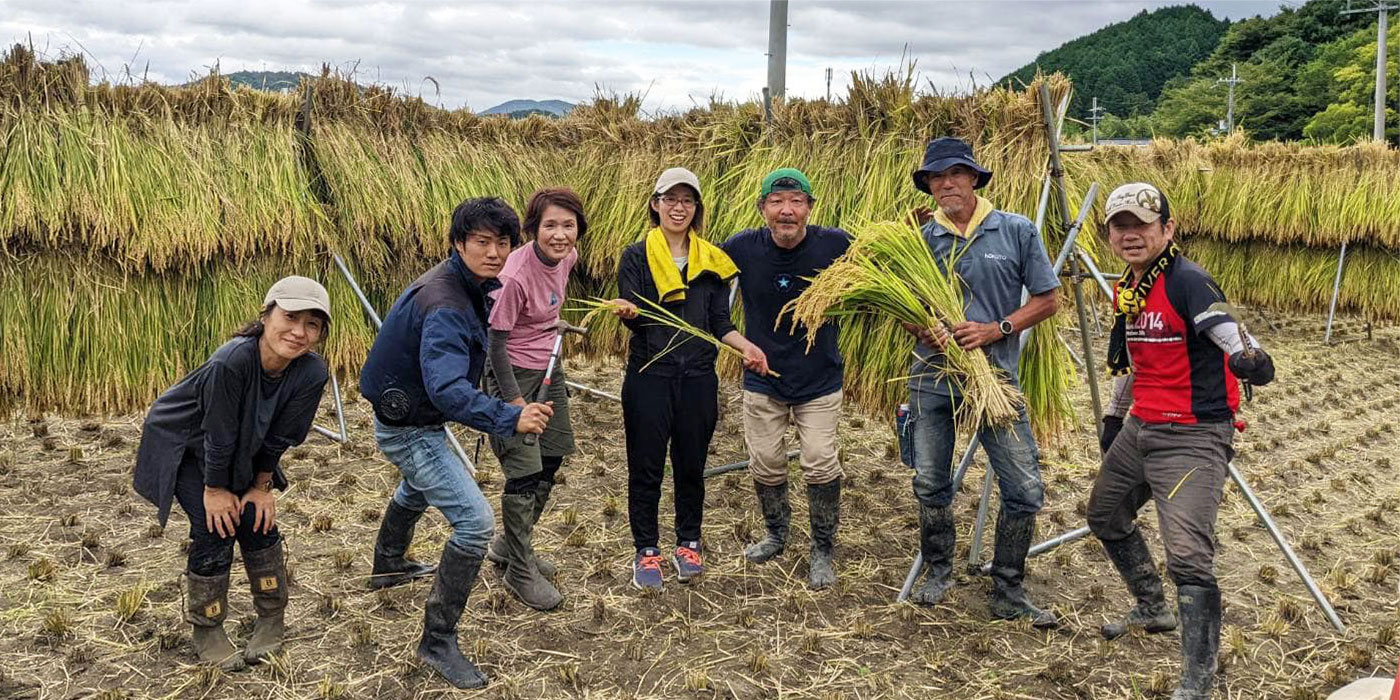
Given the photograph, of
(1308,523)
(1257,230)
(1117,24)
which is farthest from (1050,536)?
(1117,24)

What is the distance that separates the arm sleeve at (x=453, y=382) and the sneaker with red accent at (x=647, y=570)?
1362mm

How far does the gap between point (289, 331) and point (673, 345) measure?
1568mm

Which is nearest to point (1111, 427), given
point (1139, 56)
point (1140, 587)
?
point (1140, 587)

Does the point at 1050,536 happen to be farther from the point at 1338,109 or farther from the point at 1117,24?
the point at 1117,24

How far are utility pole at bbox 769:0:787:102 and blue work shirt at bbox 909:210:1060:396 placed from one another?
4370 mm

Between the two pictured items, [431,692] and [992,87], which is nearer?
[431,692]

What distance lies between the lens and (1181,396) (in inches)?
130

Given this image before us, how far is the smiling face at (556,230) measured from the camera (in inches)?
156

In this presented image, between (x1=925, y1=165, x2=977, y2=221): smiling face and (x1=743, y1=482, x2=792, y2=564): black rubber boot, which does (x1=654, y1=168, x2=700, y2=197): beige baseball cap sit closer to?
(x1=925, y1=165, x2=977, y2=221): smiling face

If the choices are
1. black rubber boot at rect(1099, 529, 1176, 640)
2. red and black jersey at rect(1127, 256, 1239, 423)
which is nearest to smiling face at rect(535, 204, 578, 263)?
red and black jersey at rect(1127, 256, 1239, 423)

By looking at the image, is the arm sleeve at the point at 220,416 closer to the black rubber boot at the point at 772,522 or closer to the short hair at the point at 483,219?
the short hair at the point at 483,219

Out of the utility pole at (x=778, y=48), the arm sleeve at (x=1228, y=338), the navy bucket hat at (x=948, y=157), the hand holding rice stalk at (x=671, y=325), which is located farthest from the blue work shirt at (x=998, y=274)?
the utility pole at (x=778, y=48)

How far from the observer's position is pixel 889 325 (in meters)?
5.25

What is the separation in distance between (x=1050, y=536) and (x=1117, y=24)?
318 ft
